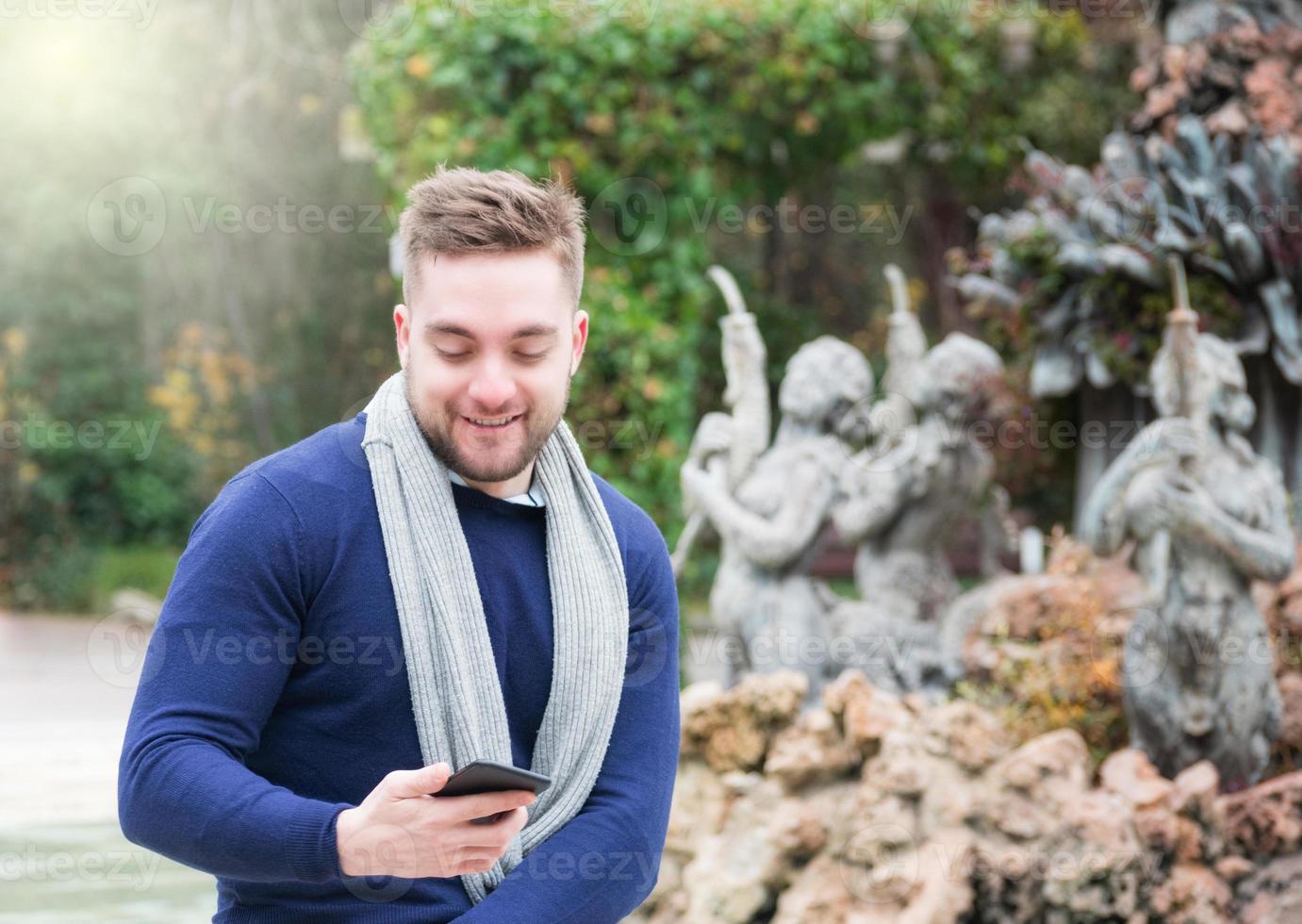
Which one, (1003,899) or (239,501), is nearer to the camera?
(239,501)

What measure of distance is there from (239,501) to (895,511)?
A: 12.2ft

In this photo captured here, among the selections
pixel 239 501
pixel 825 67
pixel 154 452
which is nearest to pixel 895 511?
pixel 825 67

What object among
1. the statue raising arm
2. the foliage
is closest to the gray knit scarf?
the statue raising arm

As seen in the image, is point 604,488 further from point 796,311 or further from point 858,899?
point 796,311

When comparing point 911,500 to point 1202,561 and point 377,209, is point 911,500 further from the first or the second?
point 377,209

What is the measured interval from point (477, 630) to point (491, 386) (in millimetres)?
266

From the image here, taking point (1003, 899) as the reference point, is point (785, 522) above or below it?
above

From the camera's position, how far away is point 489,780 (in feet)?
4.73

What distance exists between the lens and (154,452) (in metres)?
12.2

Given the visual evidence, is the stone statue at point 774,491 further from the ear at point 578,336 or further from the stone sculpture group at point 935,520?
the ear at point 578,336

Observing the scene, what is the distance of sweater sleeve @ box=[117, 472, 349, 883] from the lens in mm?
1445

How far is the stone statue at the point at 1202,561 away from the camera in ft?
12.9

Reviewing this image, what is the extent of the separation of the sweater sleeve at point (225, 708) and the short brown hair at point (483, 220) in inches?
12.2

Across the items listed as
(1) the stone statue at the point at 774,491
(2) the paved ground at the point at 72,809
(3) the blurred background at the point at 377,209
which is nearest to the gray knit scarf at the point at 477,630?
(1) the stone statue at the point at 774,491
